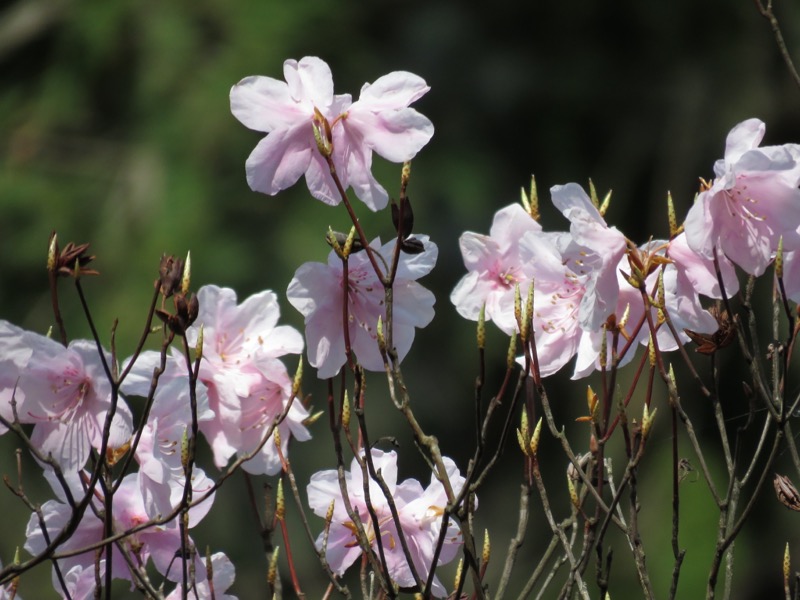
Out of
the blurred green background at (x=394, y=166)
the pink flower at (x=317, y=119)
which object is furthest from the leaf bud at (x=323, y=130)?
the blurred green background at (x=394, y=166)

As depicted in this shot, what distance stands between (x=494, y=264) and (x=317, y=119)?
0.25 m

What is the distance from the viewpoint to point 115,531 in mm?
1072

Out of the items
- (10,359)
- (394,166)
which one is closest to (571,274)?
(10,359)

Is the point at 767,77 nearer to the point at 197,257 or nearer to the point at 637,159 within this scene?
the point at 637,159

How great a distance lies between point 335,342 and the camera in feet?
3.59

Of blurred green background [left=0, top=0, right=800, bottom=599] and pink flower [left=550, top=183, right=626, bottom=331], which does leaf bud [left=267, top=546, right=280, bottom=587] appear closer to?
pink flower [left=550, top=183, right=626, bottom=331]

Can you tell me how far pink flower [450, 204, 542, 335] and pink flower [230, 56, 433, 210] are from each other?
0.14m

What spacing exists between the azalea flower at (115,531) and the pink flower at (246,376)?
8cm


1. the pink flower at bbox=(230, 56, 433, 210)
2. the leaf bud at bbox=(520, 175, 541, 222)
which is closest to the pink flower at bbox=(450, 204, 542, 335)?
the leaf bud at bbox=(520, 175, 541, 222)

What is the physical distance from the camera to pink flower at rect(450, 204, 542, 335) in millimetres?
1162

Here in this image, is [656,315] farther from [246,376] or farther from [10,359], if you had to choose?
[10,359]

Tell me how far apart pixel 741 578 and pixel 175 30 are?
2611mm

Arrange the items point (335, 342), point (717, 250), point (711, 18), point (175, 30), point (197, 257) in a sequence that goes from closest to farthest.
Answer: point (717, 250) → point (335, 342) → point (197, 257) → point (175, 30) → point (711, 18)

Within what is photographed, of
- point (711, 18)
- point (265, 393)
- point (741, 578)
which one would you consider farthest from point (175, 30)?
point (265, 393)
